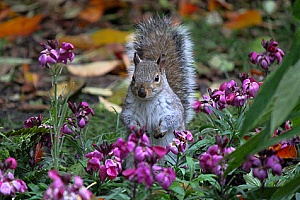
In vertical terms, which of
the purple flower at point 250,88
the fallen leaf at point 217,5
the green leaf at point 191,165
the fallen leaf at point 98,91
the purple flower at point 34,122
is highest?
the purple flower at point 250,88

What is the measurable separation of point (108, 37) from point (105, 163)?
3.50 meters

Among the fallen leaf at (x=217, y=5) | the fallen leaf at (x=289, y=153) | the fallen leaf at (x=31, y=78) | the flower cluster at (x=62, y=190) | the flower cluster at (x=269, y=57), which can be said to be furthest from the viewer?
the fallen leaf at (x=217, y=5)

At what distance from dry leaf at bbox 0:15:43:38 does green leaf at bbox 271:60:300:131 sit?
438 centimetres

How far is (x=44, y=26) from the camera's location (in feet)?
21.1

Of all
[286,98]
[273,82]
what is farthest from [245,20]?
[286,98]

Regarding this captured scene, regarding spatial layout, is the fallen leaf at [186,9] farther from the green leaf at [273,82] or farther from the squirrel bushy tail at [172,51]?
the green leaf at [273,82]

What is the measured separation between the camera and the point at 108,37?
587 cm

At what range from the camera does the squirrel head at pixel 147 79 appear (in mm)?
3027

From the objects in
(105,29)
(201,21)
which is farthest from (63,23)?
(201,21)

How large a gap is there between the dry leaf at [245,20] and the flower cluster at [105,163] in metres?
3.69

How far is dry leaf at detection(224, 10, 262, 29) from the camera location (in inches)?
235

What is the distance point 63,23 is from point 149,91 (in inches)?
143

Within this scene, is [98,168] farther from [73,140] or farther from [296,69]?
[296,69]

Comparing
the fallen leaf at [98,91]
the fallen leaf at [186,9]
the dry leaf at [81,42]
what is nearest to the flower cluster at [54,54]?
the fallen leaf at [98,91]
